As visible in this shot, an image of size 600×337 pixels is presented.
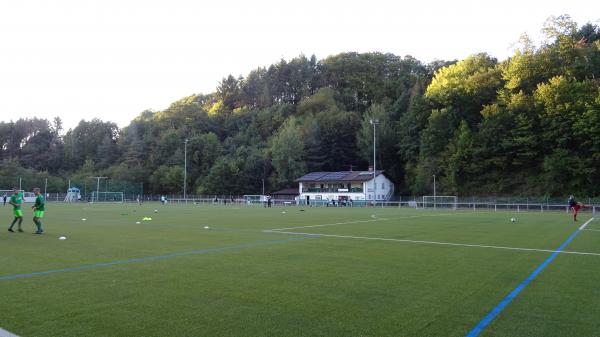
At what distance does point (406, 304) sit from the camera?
21.4ft

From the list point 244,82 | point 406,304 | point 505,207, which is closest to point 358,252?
point 406,304

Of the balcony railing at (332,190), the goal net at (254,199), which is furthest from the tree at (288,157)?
the goal net at (254,199)

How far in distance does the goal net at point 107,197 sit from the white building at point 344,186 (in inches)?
1343

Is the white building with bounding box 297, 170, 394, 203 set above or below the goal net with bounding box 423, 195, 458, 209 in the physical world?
above

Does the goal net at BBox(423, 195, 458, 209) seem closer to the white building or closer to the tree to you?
the white building

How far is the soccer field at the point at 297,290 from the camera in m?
5.49

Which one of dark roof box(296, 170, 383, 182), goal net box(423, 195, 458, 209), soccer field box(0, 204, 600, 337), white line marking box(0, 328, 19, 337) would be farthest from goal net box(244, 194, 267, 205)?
white line marking box(0, 328, 19, 337)

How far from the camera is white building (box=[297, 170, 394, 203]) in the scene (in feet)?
249

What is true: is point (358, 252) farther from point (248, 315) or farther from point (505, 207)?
point (505, 207)

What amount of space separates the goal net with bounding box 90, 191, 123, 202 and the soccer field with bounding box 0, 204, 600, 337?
72.4m

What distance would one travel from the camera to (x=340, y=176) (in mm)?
80938

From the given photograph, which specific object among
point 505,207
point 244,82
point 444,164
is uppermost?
point 244,82

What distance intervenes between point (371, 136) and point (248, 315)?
273 ft

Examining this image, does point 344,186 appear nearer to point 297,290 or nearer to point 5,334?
point 297,290
